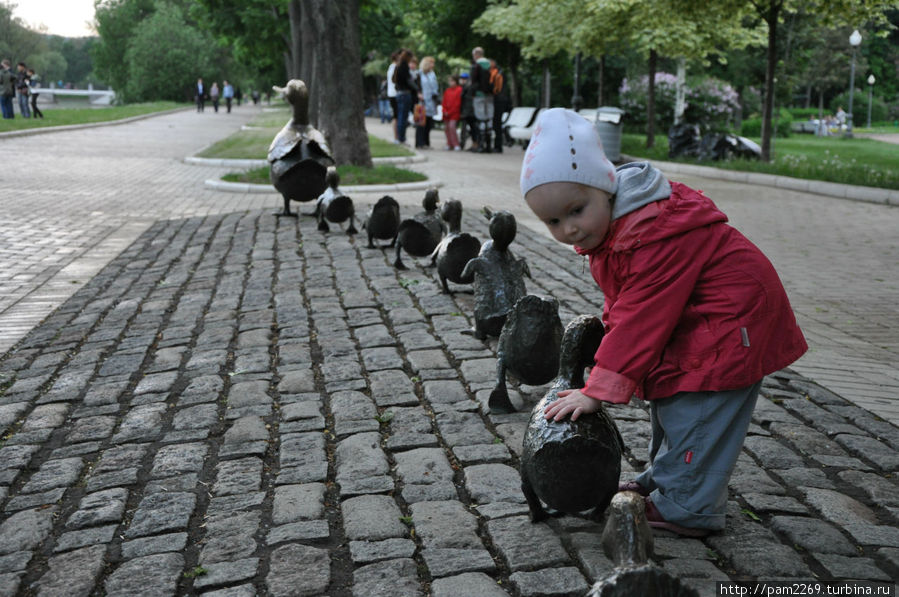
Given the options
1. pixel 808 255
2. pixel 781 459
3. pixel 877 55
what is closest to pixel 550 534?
pixel 781 459

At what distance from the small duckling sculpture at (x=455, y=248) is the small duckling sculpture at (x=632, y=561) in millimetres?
3913

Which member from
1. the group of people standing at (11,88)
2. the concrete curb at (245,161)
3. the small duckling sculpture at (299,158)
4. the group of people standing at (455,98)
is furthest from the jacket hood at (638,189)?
the group of people standing at (11,88)

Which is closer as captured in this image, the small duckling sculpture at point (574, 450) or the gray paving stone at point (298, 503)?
the small duckling sculpture at point (574, 450)

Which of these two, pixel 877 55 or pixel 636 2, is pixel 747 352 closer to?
pixel 636 2

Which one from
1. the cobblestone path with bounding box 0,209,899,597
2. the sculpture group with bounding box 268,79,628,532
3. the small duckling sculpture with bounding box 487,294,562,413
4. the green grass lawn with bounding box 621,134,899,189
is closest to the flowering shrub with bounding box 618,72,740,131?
the green grass lawn with bounding box 621,134,899,189

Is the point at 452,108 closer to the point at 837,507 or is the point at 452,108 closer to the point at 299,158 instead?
the point at 299,158

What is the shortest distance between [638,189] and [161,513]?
82.4 inches

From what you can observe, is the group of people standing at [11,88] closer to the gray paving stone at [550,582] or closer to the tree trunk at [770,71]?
the tree trunk at [770,71]

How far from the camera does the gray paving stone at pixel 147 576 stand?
283 centimetres

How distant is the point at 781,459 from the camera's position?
3865mm

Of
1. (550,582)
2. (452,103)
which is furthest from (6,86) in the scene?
(550,582)

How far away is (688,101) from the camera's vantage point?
932 inches

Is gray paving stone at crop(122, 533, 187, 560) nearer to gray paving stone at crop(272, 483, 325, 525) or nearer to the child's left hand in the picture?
gray paving stone at crop(272, 483, 325, 525)

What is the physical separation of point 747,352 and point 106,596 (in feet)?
7.02
